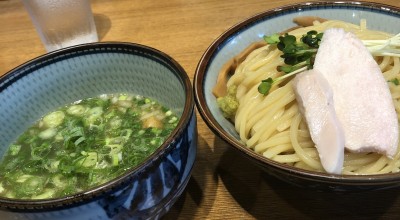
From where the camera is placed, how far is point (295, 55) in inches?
55.7

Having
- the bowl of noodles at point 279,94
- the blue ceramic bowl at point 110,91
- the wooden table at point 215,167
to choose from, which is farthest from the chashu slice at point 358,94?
the blue ceramic bowl at point 110,91

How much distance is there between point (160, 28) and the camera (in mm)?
2287

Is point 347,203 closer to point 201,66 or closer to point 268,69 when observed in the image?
point 268,69

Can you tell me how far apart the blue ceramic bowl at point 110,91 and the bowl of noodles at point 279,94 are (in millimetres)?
138

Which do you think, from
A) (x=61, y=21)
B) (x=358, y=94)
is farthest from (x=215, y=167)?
(x=61, y=21)

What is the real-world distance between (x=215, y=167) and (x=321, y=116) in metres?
0.43

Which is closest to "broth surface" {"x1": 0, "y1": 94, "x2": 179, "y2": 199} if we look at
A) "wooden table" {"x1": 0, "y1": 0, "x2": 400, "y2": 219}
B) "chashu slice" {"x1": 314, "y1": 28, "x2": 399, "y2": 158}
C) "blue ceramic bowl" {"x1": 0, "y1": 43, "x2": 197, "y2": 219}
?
"blue ceramic bowl" {"x1": 0, "y1": 43, "x2": 197, "y2": 219}

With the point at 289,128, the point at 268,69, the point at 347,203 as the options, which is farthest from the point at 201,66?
the point at 347,203

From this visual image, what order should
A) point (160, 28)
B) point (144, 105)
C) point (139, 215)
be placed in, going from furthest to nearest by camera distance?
point (160, 28) → point (144, 105) → point (139, 215)

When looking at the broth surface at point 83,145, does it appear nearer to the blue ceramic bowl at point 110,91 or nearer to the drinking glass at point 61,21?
the blue ceramic bowl at point 110,91

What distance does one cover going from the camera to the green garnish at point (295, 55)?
4.58 feet

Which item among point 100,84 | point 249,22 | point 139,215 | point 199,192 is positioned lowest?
point 199,192

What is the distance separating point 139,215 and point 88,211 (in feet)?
0.50

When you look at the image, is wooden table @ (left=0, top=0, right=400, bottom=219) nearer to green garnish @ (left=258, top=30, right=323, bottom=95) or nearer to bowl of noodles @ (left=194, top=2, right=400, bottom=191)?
bowl of noodles @ (left=194, top=2, right=400, bottom=191)
